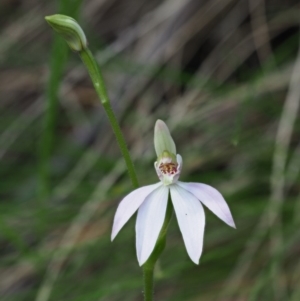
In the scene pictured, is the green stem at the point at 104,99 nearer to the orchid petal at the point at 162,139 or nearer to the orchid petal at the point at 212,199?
the orchid petal at the point at 212,199

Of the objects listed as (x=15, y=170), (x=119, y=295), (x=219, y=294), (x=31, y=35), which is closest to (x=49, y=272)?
(x=119, y=295)

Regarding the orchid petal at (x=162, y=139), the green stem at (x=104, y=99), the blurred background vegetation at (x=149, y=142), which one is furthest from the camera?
the blurred background vegetation at (x=149, y=142)

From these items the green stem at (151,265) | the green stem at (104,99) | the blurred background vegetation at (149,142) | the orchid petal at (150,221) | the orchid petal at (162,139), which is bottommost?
the green stem at (151,265)

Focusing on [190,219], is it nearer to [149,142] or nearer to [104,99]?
[104,99]

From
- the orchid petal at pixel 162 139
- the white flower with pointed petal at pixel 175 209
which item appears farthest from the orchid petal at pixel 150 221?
the orchid petal at pixel 162 139

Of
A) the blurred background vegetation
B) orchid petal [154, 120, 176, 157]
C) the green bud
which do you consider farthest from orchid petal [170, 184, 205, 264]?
the blurred background vegetation
